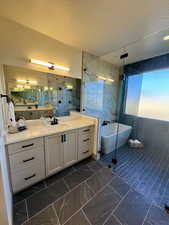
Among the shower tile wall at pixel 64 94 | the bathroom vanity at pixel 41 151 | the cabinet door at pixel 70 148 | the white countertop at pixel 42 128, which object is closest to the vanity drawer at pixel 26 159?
the bathroom vanity at pixel 41 151

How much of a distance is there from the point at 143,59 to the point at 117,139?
248cm

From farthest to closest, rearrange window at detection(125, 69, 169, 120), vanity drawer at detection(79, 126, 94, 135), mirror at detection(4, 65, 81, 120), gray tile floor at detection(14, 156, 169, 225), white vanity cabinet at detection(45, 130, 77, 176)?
window at detection(125, 69, 169, 120) < vanity drawer at detection(79, 126, 94, 135) < mirror at detection(4, 65, 81, 120) < white vanity cabinet at detection(45, 130, 77, 176) < gray tile floor at detection(14, 156, 169, 225)

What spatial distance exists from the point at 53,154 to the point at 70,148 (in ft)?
1.11

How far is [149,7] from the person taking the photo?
1.25 metres

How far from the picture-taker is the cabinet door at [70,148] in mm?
1786

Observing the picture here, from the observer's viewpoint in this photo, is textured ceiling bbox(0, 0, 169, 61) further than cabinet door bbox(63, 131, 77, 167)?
No

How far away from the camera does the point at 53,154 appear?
1649 millimetres

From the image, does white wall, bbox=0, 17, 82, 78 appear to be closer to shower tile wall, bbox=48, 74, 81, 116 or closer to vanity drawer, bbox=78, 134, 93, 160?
shower tile wall, bbox=48, 74, 81, 116

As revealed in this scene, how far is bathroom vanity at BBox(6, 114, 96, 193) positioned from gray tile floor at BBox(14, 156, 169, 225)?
19cm

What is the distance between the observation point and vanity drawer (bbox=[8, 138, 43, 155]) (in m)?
1.24

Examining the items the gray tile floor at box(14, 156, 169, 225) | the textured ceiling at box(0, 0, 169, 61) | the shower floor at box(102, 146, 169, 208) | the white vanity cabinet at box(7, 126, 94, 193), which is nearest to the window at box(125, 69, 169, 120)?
the shower floor at box(102, 146, 169, 208)

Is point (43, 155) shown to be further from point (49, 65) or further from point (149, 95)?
point (149, 95)

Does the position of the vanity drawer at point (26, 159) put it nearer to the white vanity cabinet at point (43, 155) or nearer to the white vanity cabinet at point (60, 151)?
the white vanity cabinet at point (43, 155)

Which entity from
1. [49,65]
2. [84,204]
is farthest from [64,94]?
[84,204]
